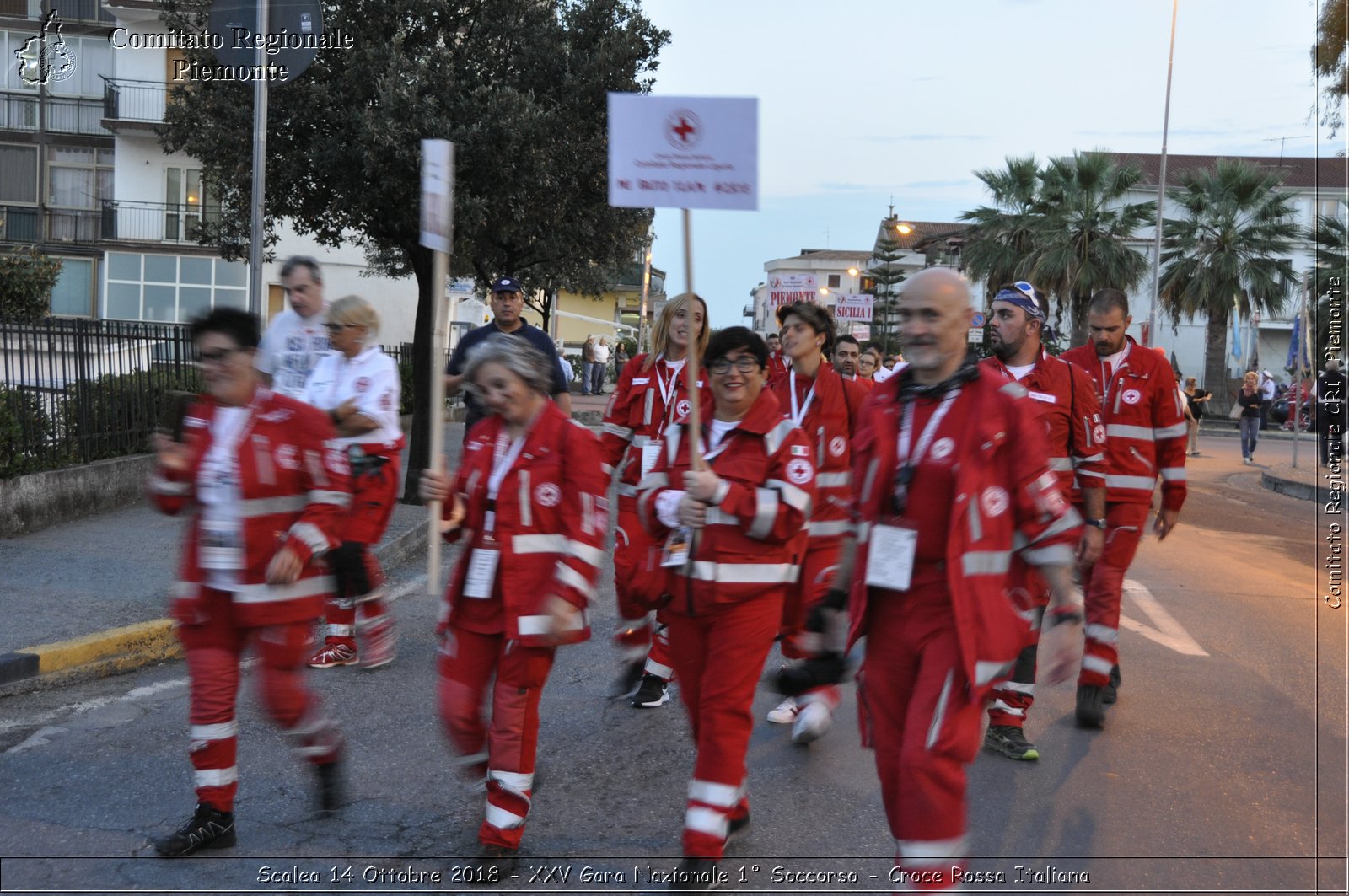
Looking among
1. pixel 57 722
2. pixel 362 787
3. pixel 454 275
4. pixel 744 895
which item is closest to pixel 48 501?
pixel 57 722

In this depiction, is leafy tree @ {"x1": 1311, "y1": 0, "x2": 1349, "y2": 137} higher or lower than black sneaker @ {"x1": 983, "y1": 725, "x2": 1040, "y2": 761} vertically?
higher

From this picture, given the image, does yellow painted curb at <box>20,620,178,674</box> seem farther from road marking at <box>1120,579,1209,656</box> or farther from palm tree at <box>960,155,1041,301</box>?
palm tree at <box>960,155,1041,301</box>

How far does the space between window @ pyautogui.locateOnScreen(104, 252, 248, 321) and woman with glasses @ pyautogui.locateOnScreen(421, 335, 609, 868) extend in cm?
3439

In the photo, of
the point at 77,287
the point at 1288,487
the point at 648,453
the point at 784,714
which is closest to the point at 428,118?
the point at 648,453

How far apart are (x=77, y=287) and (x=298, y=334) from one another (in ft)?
115

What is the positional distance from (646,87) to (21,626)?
1044cm

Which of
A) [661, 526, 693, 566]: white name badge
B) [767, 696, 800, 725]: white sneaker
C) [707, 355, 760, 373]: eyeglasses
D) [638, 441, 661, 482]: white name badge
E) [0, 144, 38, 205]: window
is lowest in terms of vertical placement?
[767, 696, 800, 725]: white sneaker

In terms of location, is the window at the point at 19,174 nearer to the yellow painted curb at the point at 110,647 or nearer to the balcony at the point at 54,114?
the balcony at the point at 54,114

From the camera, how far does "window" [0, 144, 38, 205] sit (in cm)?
3797

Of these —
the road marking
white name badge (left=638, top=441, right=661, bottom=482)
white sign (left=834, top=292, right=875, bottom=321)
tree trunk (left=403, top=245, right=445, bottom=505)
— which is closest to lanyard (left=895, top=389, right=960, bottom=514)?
white name badge (left=638, top=441, right=661, bottom=482)

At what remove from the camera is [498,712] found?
423 cm

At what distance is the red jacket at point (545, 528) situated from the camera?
4.18m

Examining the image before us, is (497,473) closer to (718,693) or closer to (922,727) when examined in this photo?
(718,693)

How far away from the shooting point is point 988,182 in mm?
45875
